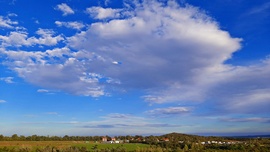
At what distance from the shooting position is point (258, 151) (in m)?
110

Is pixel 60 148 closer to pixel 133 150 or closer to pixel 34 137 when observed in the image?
pixel 133 150

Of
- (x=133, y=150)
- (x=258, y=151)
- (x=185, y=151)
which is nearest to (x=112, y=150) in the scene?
(x=133, y=150)

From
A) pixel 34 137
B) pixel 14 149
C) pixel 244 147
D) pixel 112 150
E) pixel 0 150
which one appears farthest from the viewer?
pixel 34 137

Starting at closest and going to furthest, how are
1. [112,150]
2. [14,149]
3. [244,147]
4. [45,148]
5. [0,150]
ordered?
[0,150] < [14,149] < [45,148] < [112,150] < [244,147]

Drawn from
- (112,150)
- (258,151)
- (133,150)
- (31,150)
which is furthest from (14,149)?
(258,151)

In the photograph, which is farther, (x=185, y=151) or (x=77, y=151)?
(x=185, y=151)

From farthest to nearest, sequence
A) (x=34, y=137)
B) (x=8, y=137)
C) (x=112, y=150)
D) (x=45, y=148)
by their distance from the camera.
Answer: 1. (x=34, y=137)
2. (x=8, y=137)
3. (x=112, y=150)
4. (x=45, y=148)

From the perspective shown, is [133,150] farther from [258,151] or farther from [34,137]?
[34,137]

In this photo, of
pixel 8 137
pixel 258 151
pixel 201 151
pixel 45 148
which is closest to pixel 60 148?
pixel 45 148

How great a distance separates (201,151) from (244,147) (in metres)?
21.7

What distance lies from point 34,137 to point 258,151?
103557 millimetres

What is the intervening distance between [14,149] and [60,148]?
16.1 m

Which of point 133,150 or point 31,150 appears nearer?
point 31,150

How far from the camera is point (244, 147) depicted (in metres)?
124
